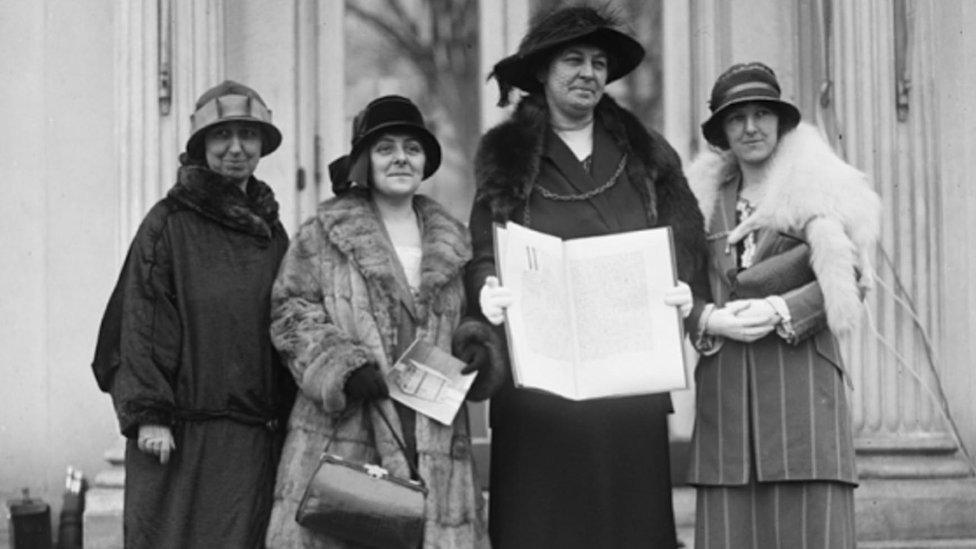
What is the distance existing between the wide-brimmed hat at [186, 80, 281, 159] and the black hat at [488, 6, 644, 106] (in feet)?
2.56

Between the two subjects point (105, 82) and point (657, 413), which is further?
point (105, 82)

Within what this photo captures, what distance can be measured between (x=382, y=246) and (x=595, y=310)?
68 cm

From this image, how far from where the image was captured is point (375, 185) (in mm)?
4426

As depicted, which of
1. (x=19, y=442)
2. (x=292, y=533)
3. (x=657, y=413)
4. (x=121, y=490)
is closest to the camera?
(x=292, y=533)

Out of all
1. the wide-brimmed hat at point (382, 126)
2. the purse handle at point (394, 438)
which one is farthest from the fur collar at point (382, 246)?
the purse handle at point (394, 438)

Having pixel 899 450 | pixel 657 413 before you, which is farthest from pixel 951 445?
pixel 657 413

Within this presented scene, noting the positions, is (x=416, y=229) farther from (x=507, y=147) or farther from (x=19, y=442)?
(x=19, y=442)

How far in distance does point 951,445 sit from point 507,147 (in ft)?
9.70

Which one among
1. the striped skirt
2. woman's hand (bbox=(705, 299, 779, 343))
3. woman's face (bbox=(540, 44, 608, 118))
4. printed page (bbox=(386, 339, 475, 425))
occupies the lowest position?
the striped skirt

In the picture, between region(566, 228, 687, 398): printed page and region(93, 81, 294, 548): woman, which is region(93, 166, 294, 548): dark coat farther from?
region(566, 228, 687, 398): printed page

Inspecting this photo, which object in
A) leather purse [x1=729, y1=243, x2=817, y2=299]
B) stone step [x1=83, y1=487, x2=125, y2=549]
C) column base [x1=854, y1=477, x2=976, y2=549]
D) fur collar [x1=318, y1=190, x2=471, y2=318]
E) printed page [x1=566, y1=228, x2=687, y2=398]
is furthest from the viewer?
column base [x1=854, y1=477, x2=976, y2=549]

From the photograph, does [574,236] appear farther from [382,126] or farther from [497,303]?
[382,126]

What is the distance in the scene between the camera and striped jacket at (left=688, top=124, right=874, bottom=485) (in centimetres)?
434

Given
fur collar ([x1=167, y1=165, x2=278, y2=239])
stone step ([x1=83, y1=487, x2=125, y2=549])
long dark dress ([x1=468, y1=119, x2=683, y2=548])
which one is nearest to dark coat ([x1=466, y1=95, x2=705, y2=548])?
long dark dress ([x1=468, y1=119, x2=683, y2=548])
